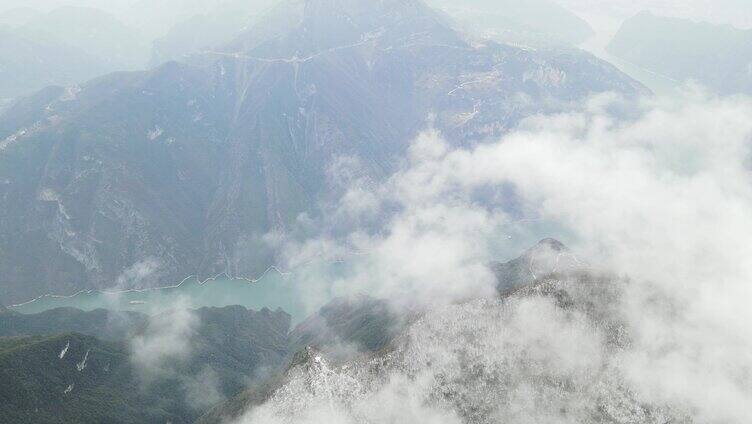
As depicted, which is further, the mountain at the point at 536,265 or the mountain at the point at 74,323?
the mountain at the point at 74,323

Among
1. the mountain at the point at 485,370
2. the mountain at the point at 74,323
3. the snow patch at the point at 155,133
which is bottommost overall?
the mountain at the point at 74,323

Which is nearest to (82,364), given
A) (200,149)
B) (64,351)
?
(64,351)

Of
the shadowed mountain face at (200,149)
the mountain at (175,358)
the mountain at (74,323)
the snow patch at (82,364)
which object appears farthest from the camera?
the shadowed mountain face at (200,149)

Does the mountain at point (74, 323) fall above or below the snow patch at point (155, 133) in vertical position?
below

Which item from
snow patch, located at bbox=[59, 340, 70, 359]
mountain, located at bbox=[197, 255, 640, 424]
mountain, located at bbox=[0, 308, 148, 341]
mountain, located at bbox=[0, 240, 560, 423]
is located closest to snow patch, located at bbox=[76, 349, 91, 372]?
mountain, located at bbox=[0, 240, 560, 423]

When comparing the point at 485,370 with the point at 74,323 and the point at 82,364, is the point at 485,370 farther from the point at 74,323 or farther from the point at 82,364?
the point at 74,323

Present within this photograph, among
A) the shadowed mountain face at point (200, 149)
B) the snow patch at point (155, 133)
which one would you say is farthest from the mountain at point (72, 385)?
the snow patch at point (155, 133)

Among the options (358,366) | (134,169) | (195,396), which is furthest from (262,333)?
(134,169)

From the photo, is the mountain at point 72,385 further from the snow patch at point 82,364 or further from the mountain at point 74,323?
the mountain at point 74,323

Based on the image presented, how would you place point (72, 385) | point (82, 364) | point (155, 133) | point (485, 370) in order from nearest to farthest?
1. point (485, 370)
2. point (72, 385)
3. point (82, 364)
4. point (155, 133)
